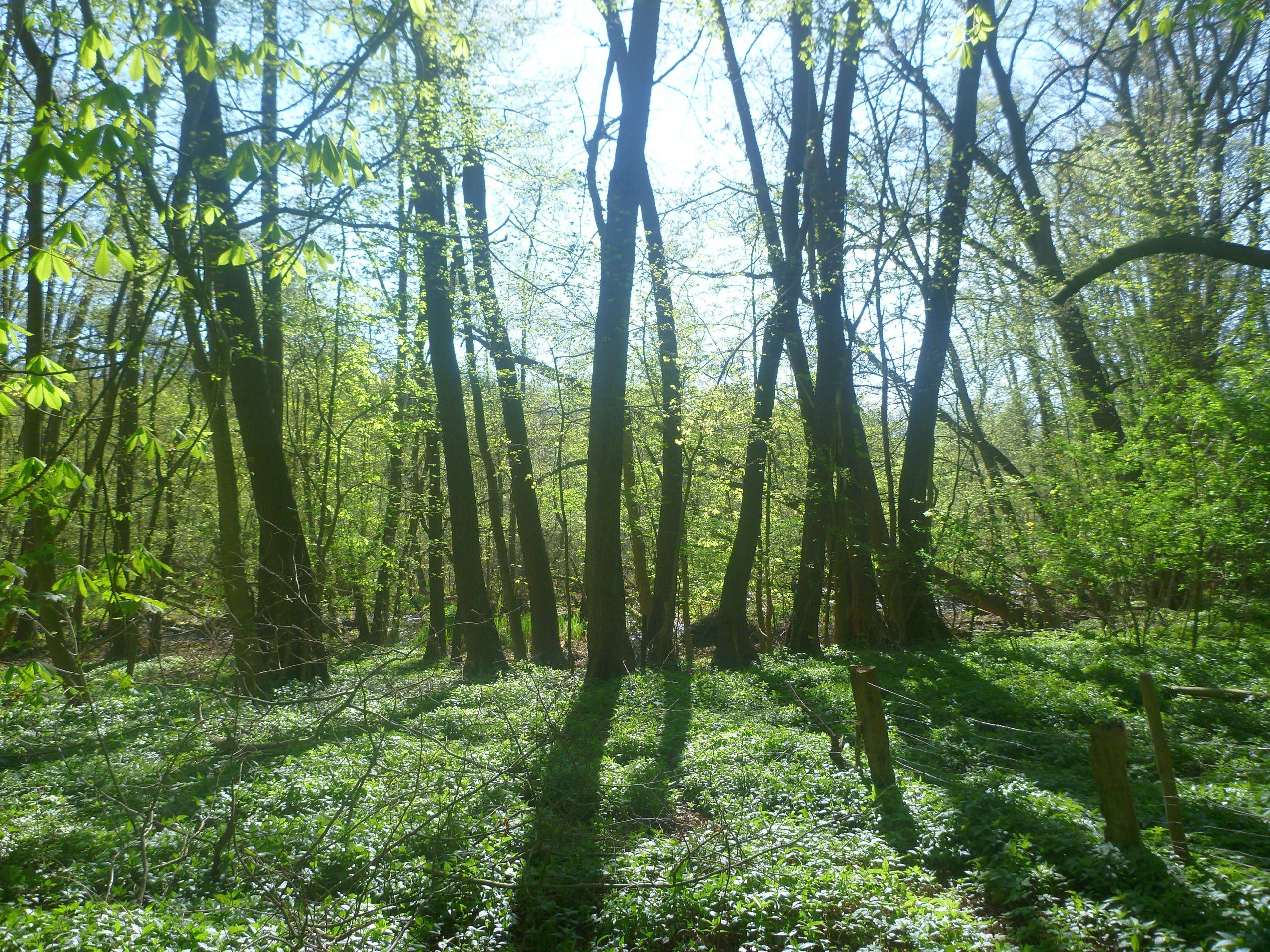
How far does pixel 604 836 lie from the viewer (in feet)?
15.5

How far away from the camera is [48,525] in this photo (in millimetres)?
3969

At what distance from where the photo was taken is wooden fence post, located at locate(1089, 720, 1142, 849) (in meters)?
3.97

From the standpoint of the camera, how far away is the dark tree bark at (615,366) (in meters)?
10.1

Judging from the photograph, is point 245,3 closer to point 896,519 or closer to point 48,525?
point 48,525

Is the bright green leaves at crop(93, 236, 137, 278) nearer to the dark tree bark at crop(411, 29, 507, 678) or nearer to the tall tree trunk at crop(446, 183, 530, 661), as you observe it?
the dark tree bark at crop(411, 29, 507, 678)

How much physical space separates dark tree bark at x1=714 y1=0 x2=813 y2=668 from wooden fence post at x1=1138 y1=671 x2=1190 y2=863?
316 inches

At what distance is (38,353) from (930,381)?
1273 centimetres

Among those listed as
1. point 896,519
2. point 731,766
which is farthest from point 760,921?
point 896,519

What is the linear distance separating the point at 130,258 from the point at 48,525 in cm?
227

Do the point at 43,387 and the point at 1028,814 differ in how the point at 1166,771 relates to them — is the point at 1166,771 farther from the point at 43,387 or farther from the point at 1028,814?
the point at 43,387

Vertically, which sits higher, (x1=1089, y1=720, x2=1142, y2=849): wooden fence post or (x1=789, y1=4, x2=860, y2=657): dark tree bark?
(x1=789, y1=4, x2=860, y2=657): dark tree bark

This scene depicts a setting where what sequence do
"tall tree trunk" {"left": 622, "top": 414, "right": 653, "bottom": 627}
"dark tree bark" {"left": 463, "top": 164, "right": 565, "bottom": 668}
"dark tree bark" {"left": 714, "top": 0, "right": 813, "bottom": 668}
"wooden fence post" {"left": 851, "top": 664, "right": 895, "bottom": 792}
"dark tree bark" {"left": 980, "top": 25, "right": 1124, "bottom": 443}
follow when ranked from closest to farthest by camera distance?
"wooden fence post" {"left": 851, "top": 664, "right": 895, "bottom": 792}, "dark tree bark" {"left": 714, "top": 0, "right": 813, "bottom": 668}, "dark tree bark" {"left": 463, "top": 164, "right": 565, "bottom": 668}, "dark tree bark" {"left": 980, "top": 25, "right": 1124, "bottom": 443}, "tall tree trunk" {"left": 622, "top": 414, "right": 653, "bottom": 627}

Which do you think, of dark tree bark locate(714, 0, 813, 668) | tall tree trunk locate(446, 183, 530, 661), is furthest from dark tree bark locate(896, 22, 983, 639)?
tall tree trunk locate(446, 183, 530, 661)

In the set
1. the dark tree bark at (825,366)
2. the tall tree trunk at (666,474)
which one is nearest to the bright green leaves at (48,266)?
the tall tree trunk at (666,474)
